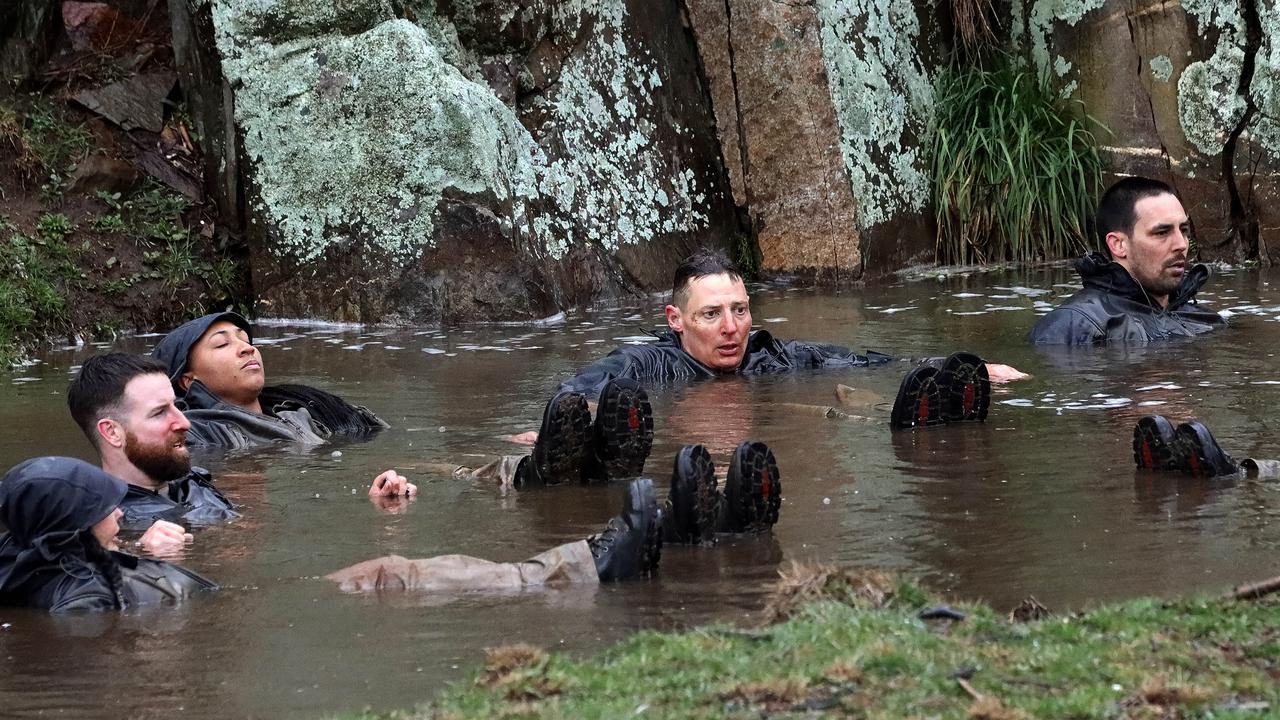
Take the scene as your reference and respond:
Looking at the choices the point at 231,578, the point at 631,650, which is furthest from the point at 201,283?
the point at 631,650

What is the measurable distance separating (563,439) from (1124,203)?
19.7 ft

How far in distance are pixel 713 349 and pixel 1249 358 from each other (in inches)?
122

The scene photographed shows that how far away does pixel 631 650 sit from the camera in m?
4.34

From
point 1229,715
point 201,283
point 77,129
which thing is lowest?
point 1229,715

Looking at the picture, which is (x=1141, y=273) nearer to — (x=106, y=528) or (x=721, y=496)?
(x=721, y=496)

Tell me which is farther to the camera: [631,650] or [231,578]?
[231,578]

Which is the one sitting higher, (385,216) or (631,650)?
(385,216)

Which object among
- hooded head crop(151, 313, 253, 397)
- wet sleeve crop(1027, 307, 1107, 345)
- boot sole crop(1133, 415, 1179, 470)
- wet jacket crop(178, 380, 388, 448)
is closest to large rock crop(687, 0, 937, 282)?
wet sleeve crop(1027, 307, 1107, 345)

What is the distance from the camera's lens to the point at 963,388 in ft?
25.9

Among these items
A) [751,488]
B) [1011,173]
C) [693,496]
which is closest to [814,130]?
[1011,173]

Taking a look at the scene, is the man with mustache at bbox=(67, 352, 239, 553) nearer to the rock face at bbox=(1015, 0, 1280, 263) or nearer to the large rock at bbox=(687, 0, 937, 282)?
the large rock at bbox=(687, 0, 937, 282)

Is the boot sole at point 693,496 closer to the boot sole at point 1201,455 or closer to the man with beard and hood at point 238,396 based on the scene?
the boot sole at point 1201,455

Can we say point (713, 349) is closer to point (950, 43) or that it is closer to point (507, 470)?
point (507, 470)

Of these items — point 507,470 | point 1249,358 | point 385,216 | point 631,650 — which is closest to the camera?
point 631,650
